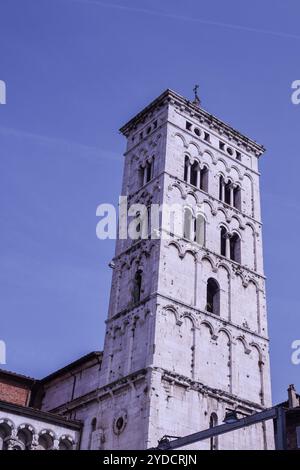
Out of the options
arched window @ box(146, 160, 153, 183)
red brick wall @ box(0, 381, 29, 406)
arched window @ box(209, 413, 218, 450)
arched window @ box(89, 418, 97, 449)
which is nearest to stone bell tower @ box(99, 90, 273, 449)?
arched window @ box(209, 413, 218, 450)

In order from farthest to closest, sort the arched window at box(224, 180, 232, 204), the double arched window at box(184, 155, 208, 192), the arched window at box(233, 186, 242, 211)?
1. the arched window at box(233, 186, 242, 211)
2. the arched window at box(224, 180, 232, 204)
3. the double arched window at box(184, 155, 208, 192)

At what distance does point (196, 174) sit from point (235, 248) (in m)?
5.06

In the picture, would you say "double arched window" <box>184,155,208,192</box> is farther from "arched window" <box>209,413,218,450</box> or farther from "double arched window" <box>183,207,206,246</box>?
"arched window" <box>209,413,218,450</box>

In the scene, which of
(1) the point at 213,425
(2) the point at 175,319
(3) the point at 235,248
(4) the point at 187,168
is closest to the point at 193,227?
(3) the point at 235,248

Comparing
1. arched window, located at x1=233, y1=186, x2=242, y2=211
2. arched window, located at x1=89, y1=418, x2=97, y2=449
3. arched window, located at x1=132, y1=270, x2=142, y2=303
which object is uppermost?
arched window, located at x1=233, y1=186, x2=242, y2=211

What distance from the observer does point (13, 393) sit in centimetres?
3478

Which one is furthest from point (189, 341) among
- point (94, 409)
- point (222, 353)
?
point (94, 409)

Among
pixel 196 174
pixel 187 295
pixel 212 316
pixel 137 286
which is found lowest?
pixel 212 316

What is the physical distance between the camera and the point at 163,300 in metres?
30.2

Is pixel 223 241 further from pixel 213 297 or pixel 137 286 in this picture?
pixel 137 286

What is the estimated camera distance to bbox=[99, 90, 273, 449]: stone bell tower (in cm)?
2812

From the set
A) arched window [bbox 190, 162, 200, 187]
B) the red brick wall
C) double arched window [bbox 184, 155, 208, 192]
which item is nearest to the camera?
the red brick wall

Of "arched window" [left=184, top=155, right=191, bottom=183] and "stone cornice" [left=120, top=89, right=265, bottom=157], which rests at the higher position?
"stone cornice" [left=120, top=89, right=265, bottom=157]

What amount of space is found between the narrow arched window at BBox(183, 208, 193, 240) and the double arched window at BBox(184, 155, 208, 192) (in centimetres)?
234
